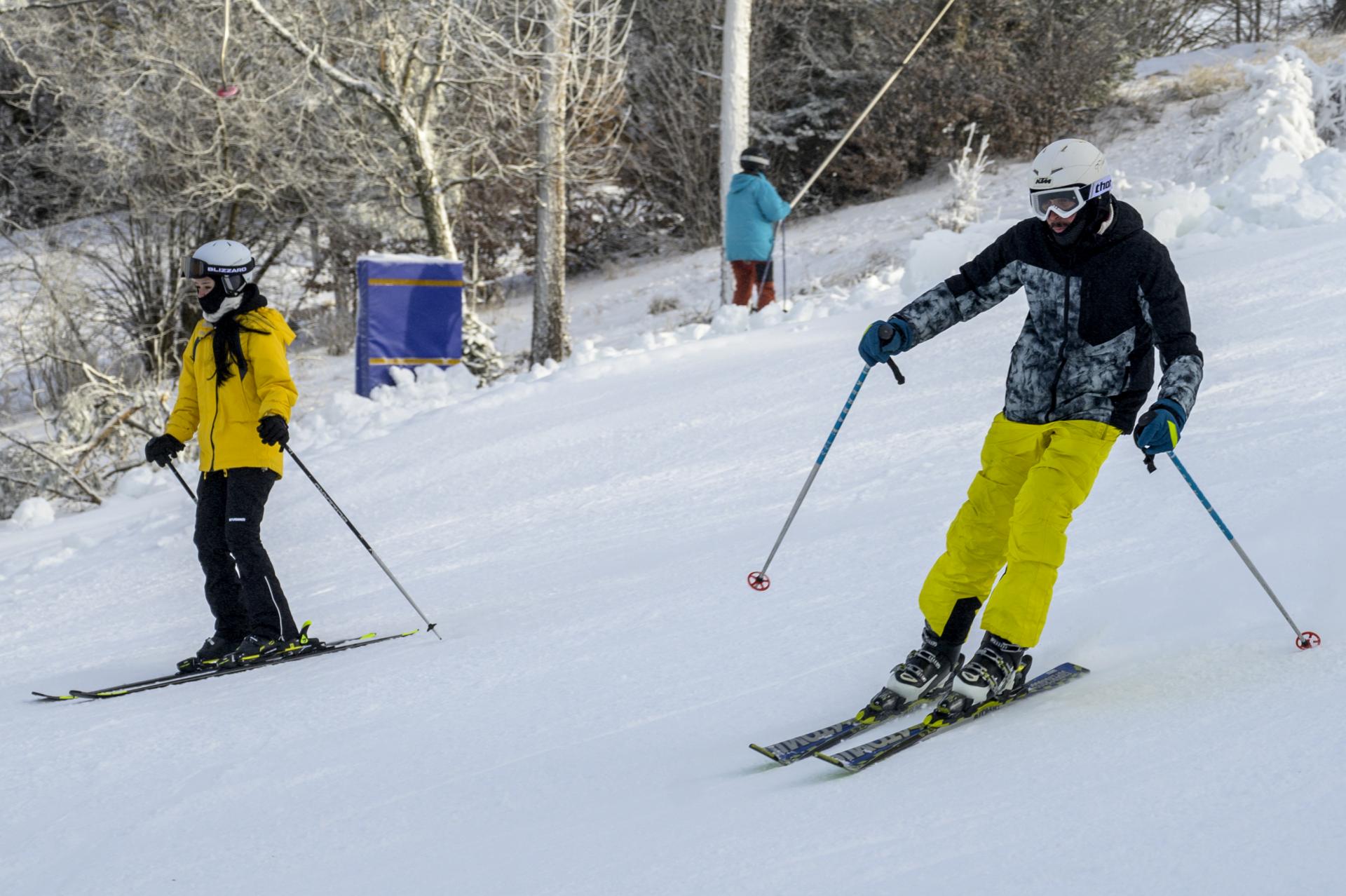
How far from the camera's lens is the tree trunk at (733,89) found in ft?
38.2

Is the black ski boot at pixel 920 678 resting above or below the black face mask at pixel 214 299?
below

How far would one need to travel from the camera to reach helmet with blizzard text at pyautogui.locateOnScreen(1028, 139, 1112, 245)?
3137 millimetres

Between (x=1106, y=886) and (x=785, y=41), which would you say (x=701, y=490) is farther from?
(x=785, y=41)

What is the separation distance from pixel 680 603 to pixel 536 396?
4.65 m

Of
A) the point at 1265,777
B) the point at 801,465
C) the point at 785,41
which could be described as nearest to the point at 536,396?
the point at 801,465

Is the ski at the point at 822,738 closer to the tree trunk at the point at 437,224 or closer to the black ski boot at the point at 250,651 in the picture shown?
the black ski boot at the point at 250,651

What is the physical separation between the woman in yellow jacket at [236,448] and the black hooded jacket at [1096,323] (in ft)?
8.68

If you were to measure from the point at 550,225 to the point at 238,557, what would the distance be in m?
8.05

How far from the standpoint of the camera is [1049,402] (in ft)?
11.0

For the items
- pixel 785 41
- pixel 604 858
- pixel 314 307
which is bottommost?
pixel 314 307

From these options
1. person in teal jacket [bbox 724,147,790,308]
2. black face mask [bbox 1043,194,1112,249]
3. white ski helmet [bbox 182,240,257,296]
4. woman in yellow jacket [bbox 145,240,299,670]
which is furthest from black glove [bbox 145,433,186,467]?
person in teal jacket [bbox 724,147,790,308]

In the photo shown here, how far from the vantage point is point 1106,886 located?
2.13 meters

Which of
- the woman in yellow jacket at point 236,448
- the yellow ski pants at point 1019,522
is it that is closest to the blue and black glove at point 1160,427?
the yellow ski pants at point 1019,522

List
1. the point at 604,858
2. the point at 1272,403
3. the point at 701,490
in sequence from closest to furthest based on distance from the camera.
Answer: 1. the point at 604,858
2. the point at 1272,403
3. the point at 701,490
